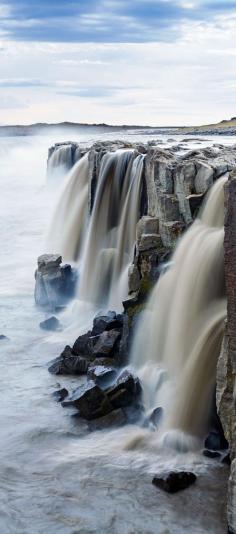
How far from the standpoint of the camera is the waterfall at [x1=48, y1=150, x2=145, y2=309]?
2848 centimetres

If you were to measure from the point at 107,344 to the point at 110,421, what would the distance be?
13.4 feet

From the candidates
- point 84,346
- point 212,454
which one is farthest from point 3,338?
point 212,454

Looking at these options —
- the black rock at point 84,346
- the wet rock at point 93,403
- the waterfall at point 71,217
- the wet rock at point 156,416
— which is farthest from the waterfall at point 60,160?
the wet rock at point 156,416

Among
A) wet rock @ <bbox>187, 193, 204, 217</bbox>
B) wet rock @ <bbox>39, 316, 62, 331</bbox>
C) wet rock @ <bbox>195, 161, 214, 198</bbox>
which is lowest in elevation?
wet rock @ <bbox>39, 316, 62, 331</bbox>

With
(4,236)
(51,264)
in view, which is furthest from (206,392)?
(4,236)

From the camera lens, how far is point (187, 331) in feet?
63.4

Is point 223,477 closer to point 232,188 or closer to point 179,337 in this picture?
point 179,337

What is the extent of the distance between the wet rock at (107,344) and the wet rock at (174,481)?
295 inches

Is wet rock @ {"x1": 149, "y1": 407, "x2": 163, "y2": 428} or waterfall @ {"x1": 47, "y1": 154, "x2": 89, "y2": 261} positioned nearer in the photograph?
wet rock @ {"x1": 149, "y1": 407, "x2": 163, "y2": 428}

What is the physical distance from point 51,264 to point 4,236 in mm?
19520

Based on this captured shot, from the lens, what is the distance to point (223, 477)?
51.0 feet

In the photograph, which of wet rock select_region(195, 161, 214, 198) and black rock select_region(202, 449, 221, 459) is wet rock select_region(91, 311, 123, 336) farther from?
black rock select_region(202, 449, 221, 459)

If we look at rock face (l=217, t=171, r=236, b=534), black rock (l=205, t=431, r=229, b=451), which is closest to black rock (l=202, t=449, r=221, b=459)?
black rock (l=205, t=431, r=229, b=451)

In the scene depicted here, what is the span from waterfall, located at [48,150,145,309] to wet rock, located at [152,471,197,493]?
12.1 m
